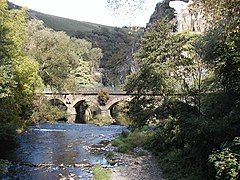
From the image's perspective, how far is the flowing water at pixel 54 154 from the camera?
789 inches

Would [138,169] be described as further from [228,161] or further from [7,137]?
[7,137]

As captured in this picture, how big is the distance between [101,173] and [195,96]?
26.9 ft

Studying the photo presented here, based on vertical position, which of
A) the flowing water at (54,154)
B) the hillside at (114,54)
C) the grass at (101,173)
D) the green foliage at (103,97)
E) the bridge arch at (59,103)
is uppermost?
the hillside at (114,54)

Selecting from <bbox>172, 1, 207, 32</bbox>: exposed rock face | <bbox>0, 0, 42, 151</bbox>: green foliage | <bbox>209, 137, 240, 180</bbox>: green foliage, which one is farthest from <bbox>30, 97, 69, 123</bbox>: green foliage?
<bbox>209, 137, 240, 180</bbox>: green foliage

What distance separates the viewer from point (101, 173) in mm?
19484

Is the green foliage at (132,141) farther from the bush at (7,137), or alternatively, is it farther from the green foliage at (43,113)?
the green foliage at (43,113)

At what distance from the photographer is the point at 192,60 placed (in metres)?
24.6

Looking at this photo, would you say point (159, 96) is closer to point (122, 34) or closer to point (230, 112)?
point (230, 112)

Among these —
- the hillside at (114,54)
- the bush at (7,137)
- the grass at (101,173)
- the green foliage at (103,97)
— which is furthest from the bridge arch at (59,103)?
the grass at (101,173)

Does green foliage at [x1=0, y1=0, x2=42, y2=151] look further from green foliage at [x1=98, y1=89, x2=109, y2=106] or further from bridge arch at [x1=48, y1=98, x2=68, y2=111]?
bridge arch at [x1=48, y1=98, x2=68, y2=111]

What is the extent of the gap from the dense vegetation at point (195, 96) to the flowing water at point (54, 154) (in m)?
3.70

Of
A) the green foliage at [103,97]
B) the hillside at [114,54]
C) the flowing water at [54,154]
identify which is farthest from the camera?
the hillside at [114,54]

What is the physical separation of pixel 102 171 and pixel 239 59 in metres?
9.59

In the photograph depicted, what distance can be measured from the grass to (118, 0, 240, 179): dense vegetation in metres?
2.97
